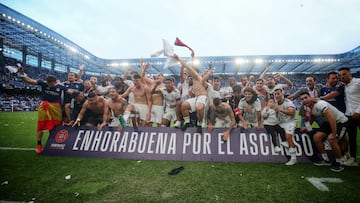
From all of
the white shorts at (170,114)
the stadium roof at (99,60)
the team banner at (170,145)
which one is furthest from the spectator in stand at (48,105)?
the stadium roof at (99,60)

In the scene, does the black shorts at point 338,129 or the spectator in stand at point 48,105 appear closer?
the black shorts at point 338,129

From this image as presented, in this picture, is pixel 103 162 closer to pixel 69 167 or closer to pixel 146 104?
pixel 69 167

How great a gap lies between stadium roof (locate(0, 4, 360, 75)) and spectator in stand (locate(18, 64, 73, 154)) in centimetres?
1782

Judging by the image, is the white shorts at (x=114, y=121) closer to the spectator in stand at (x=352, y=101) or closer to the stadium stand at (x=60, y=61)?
the spectator in stand at (x=352, y=101)

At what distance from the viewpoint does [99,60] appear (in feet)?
133

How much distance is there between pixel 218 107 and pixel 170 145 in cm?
160

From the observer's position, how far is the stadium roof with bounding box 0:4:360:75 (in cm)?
2452

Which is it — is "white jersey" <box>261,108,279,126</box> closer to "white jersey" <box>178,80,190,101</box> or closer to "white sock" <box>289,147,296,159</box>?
"white sock" <box>289,147,296,159</box>

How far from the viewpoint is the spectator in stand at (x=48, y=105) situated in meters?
5.38

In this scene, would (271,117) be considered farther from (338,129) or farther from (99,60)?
(99,60)

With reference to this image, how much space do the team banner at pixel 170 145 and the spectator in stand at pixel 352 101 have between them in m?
0.81

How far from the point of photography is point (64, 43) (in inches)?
1216

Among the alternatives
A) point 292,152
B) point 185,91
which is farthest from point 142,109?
point 292,152

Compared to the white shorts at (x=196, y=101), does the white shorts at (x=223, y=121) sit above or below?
below
